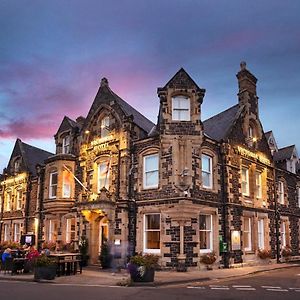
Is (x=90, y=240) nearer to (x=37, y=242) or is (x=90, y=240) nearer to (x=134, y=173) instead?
(x=134, y=173)

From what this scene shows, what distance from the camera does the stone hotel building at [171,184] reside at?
71.3ft

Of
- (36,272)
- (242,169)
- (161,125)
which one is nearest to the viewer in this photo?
(36,272)

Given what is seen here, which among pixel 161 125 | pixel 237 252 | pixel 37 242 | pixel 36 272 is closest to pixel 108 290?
pixel 36 272

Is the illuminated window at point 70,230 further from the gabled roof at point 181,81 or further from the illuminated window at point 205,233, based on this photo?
the gabled roof at point 181,81

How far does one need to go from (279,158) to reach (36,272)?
2451 centimetres

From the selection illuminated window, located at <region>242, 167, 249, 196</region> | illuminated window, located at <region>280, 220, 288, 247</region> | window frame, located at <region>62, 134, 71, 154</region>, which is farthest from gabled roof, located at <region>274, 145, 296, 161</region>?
window frame, located at <region>62, 134, 71, 154</region>

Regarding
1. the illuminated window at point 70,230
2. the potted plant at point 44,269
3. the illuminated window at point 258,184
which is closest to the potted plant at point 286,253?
the illuminated window at point 258,184

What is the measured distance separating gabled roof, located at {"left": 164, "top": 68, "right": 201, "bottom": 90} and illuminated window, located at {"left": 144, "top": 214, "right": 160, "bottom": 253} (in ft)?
25.9

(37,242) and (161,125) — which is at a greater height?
(161,125)

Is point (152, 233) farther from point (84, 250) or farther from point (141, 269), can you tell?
point (141, 269)

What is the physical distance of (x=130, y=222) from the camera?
76.3ft

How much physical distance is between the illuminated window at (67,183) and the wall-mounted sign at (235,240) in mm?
11910

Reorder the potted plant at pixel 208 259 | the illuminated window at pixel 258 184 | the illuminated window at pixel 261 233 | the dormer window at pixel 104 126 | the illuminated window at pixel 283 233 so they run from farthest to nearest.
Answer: the illuminated window at pixel 283 233
the illuminated window at pixel 258 184
the illuminated window at pixel 261 233
the dormer window at pixel 104 126
the potted plant at pixel 208 259

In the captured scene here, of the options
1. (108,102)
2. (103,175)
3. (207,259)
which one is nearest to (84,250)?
(103,175)
